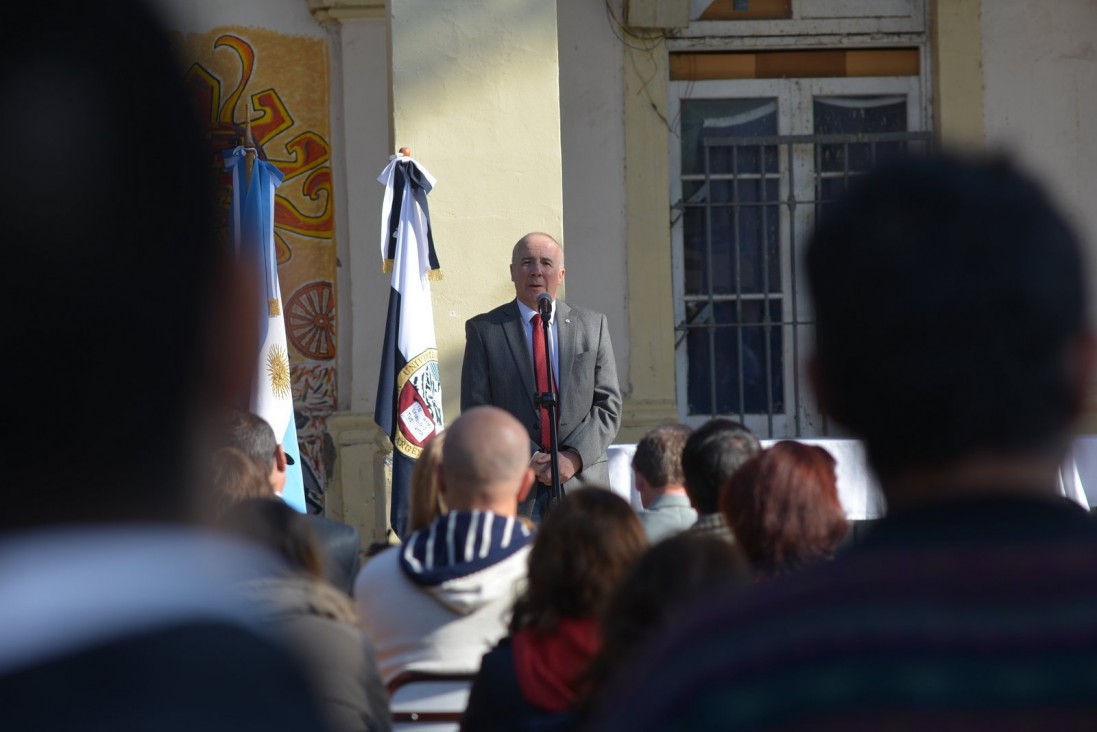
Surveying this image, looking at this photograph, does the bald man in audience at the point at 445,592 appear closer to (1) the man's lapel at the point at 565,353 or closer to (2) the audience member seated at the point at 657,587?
(2) the audience member seated at the point at 657,587

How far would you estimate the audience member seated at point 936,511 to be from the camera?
103 centimetres

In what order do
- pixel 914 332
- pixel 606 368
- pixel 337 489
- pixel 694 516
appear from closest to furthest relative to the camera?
pixel 914 332, pixel 694 516, pixel 606 368, pixel 337 489

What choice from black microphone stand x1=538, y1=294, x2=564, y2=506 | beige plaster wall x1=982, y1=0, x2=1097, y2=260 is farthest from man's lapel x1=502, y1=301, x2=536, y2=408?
beige plaster wall x1=982, y1=0, x2=1097, y2=260

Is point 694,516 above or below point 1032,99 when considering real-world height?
below

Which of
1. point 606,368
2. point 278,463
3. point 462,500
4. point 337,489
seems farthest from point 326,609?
point 337,489

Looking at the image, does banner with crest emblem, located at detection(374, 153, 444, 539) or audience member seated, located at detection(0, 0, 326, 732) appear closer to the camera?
audience member seated, located at detection(0, 0, 326, 732)

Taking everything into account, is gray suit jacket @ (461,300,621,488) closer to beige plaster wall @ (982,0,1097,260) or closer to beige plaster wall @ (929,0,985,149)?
beige plaster wall @ (929,0,985,149)

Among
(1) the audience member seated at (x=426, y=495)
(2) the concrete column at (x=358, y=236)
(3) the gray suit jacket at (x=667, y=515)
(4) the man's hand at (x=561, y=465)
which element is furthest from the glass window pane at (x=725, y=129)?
(1) the audience member seated at (x=426, y=495)

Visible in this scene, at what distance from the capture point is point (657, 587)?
7.31ft

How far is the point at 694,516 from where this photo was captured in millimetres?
4449

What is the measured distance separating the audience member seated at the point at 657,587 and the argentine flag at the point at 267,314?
13.1 feet

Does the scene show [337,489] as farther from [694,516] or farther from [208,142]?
[208,142]

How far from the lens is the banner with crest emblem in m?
6.37

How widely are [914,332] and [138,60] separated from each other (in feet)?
2.03
